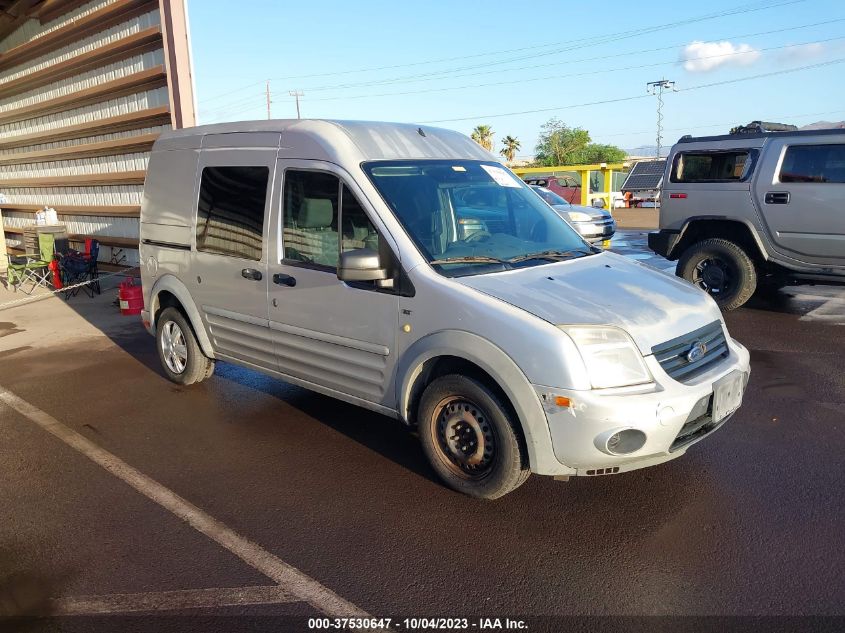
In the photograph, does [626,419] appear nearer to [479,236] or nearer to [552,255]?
[552,255]

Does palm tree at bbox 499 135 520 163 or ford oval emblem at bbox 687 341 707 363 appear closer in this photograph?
ford oval emblem at bbox 687 341 707 363

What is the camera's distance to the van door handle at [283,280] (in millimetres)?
4434

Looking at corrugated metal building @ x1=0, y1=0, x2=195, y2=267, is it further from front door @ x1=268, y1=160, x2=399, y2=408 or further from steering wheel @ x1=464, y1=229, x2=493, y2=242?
steering wheel @ x1=464, y1=229, x2=493, y2=242

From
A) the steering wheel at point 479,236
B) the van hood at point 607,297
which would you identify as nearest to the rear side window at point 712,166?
the van hood at point 607,297

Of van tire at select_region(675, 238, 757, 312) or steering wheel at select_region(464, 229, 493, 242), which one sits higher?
steering wheel at select_region(464, 229, 493, 242)

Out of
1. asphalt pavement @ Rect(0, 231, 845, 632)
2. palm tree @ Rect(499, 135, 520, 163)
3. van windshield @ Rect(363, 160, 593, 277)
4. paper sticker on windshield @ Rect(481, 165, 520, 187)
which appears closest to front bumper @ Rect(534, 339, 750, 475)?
asphalt pavement @ Rect(0, 231, 845, 632)

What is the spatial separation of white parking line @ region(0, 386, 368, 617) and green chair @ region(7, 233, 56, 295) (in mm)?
7289

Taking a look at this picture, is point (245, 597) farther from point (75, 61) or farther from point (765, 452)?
point (75, 61)

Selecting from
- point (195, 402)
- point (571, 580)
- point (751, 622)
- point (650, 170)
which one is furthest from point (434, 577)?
point (650, 170)

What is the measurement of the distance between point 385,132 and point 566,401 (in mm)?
2292

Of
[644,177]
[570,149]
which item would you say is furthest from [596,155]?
[644,177]

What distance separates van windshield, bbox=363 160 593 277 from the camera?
3.91 m

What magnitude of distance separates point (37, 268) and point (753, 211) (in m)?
11.4

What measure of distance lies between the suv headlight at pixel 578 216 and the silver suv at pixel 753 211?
4.38 m
